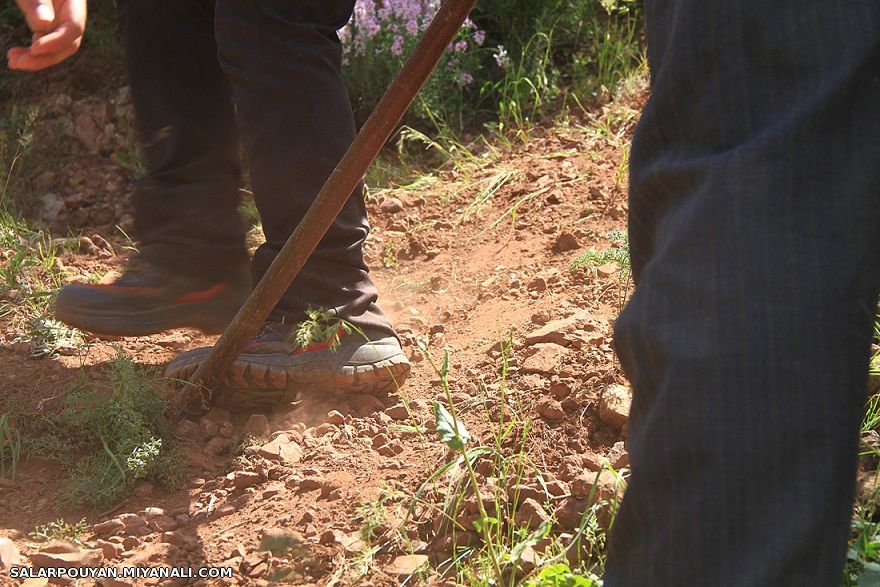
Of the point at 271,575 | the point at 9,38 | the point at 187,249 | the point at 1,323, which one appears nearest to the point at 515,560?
the point at 271,575

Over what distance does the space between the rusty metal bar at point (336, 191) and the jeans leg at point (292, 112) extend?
0.53ft

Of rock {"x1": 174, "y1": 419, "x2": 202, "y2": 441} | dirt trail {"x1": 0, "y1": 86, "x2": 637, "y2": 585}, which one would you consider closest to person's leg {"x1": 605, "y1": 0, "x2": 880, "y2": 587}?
dirt trail {"x1": 0, "y1": 86, "x2": 637, "y2": 585}

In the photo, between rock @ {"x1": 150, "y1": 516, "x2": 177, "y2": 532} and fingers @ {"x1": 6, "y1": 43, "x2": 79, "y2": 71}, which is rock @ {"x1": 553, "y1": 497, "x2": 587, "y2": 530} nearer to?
rock @ {"x1": 150, "y1": 516, "x2": 177, "y2": 532}

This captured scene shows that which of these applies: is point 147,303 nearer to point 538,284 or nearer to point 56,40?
point 56,40

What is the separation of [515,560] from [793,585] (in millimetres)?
794

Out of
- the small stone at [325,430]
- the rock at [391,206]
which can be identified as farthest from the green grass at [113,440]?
the rock at [391,206]

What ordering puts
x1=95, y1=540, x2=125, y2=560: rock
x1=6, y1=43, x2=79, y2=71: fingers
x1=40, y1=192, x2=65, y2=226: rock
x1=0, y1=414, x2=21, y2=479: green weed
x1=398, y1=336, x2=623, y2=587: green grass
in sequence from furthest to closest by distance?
x1=40, y1=192, x2=65, y2=226: rock
x1=0, y1=414, x2=21, y2=479: green weed
x1=95, y1=540, x2=125, y2=560: rock
x1=6, y1=43, x2=79, y2=71: fingers
x1=398, y1=336, x2=623, y2=587: green grass

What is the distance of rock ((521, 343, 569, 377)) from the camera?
219 cm

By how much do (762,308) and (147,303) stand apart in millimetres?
1785

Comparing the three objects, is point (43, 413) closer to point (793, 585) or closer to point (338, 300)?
point (338, 300)

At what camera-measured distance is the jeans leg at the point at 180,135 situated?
2.35 metres

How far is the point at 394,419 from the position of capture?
86.4 inches

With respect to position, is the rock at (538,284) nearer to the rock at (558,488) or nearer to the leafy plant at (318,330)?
the leafy plant at (318,330)

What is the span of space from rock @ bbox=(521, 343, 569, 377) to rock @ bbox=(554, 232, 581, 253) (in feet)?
2.36
